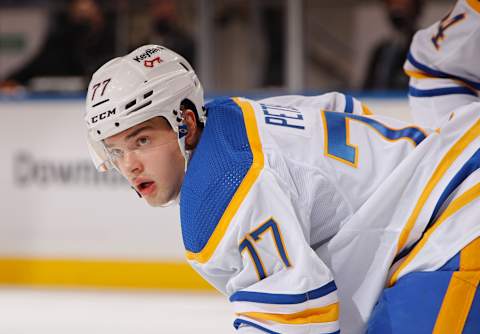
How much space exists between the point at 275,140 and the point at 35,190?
3.33 m

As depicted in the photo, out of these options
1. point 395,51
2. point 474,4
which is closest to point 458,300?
point 474,4

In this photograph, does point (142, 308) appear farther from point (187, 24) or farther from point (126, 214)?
point (187, 24)

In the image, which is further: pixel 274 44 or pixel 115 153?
pixel 274 44

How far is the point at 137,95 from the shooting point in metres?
1.79

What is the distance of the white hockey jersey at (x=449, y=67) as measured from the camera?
89.0 inches

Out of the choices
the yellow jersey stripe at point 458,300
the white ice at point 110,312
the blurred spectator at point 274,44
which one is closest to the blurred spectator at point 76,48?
the blurred spectator at point 274,44

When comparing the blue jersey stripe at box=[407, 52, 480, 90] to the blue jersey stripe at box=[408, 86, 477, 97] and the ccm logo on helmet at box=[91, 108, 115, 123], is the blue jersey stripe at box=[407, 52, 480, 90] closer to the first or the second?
the blue jersey stripe at box=[408, 86, 477, 97]

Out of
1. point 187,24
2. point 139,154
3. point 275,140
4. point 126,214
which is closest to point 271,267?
point 275,140

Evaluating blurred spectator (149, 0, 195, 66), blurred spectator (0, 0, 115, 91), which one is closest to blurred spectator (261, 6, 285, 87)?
blurred spectator (149, 0, 195, 66)

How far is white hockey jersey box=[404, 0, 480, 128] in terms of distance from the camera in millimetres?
2260

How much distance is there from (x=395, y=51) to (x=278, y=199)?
3334 millimetres

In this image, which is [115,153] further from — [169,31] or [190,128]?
[169,31]

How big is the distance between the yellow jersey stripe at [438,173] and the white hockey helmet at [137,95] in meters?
0.47

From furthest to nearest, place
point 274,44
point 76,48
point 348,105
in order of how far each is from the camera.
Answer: point 76,48 < point 274,44 < point 348,105
